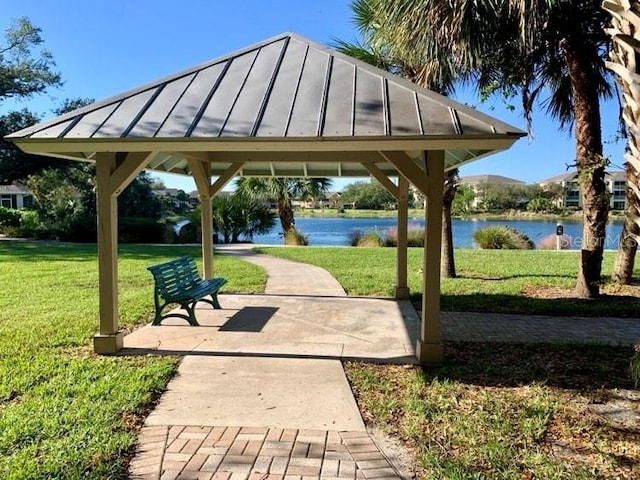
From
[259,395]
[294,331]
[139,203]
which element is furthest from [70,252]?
[139,203]

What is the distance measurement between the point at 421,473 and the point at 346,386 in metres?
1.55

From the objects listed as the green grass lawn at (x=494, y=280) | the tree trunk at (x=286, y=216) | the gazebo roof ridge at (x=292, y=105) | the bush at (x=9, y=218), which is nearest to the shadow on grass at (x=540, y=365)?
the green grass lawn at (x=494, y=280)

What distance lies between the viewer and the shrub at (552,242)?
20067 millimetres

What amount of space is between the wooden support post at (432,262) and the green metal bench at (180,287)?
3.32 m

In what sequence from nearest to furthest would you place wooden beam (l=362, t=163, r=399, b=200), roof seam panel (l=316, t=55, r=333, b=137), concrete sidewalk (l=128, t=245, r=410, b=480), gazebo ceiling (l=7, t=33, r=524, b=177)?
1. concrete sidewalk (l=128, t=245, r=410, b=480)
2. gazebo ceiling (l=7, t=33, r=524, b=177)
3. roof seam panel (l=316, t=55, r=333, b=137)
4. wooden beam (l=362, t=163, r=399, b=200)

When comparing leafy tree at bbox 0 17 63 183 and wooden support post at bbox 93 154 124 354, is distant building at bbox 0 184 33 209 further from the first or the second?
wooden support post at bbox 93 154 124 354

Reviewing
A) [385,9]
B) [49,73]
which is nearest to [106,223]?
[385,9]

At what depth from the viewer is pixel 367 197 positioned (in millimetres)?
65375

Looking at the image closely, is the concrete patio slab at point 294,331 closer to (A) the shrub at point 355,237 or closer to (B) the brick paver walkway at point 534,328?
(B) the brick paver walkway at point 534,328

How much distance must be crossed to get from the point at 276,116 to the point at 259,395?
286cm

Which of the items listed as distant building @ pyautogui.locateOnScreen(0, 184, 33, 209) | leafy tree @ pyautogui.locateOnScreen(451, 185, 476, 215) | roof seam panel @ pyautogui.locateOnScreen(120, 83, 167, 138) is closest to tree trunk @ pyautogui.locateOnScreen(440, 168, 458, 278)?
roof seam panel @ pyautogui.locateOnScreen(120, 83, 167, 138)

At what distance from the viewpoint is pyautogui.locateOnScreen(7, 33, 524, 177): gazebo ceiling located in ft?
14.8

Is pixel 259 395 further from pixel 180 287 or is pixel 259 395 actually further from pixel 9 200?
pixel 9 200

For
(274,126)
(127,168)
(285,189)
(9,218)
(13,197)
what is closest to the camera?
(274,126)
